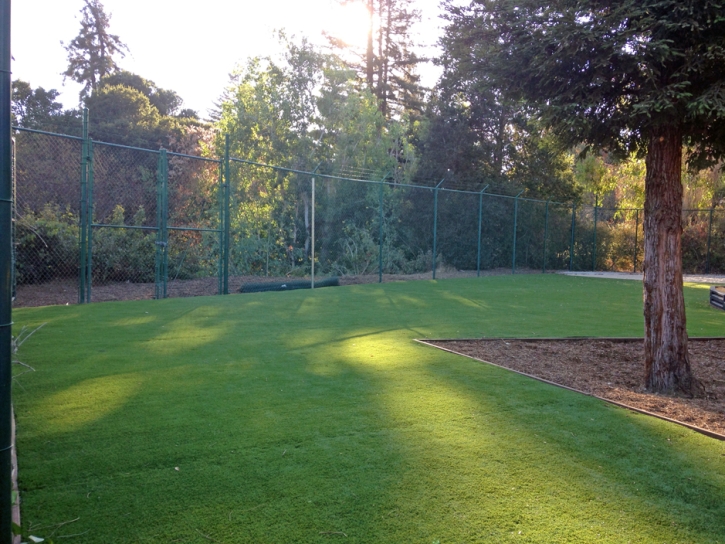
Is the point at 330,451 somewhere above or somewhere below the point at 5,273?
below

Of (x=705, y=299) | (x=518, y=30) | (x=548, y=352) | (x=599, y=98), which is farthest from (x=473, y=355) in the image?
(x=705, y=299)

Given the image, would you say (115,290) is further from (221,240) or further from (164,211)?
(221,240)

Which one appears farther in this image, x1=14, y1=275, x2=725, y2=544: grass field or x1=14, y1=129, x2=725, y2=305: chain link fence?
x1=14, y1=129, x2=725, y2=305: chain link fence

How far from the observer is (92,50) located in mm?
31203

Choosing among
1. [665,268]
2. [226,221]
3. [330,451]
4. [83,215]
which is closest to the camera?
[330,451]

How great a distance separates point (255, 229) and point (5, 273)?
1279 cm

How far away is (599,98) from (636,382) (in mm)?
2727

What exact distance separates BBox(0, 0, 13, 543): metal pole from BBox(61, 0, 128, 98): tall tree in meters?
32.4

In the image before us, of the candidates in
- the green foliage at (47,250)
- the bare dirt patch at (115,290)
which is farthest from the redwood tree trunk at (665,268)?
the green foliage at (47,250)

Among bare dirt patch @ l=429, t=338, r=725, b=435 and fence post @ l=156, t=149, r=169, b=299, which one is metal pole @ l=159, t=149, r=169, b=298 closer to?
fence post @ l=156, t=149, r=169, b=299

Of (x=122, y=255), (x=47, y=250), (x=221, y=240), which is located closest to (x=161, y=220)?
(x=221, y=240)

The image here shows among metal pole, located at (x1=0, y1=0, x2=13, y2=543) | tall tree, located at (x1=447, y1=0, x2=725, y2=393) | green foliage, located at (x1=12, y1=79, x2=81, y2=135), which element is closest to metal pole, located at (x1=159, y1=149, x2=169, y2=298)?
tall tree, located at (x1=447, y1=0, x2=725, y2=393)

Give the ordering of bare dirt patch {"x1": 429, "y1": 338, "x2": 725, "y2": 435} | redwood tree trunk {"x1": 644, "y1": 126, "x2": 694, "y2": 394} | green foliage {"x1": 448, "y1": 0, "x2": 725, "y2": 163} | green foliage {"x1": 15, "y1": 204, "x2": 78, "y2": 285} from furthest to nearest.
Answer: green foliage {"x1": 15, "y1": 204, "x2": 78, "y2": 285}
redwood tree trunk {"x1": 644, "y1": 126, "x2": 694, "y2": 394}
bare dirt patch {"x1": 429, "y1": 338, "x2": 725, "y2": 435}
green foliage {"x1": 448, "y1": 0, "x2": 725, "y2": 163}

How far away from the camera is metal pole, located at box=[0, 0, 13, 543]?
1.92 meters
